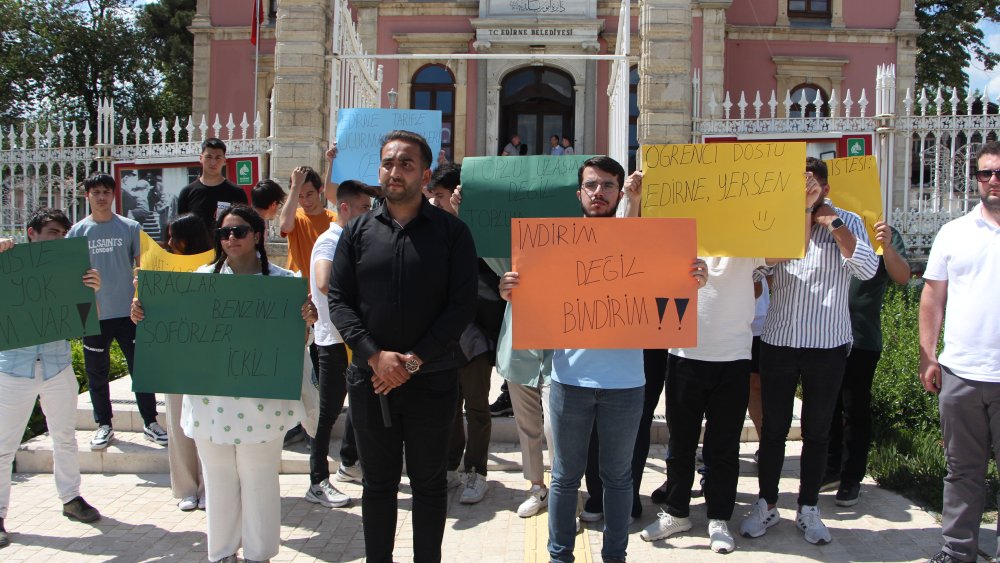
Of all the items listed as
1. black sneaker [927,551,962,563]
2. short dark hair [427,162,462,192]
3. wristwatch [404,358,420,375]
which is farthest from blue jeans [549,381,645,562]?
short dark hair [427,162,462,192]

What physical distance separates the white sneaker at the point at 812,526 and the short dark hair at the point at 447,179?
2.87m

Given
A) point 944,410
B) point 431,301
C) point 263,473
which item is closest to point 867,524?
point 944,410

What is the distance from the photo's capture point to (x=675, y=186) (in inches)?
163

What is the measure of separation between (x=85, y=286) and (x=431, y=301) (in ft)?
7.48

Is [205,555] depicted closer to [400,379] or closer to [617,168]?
[400,379]

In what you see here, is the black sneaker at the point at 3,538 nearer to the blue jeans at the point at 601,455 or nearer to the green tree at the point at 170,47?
the blue jeans at the point at 601,455

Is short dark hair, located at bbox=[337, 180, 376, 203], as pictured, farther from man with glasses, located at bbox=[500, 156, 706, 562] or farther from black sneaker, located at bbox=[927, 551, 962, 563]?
black sneaker, located at bbox=[927, 551, 962, 563]

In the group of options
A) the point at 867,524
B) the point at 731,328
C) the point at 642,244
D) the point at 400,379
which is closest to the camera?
the point at 400,379

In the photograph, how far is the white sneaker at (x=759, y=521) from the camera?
4.35 m

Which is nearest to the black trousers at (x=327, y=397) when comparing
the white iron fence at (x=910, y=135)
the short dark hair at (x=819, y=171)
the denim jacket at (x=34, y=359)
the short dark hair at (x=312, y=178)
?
the short dark hair at (x=312, y=178)

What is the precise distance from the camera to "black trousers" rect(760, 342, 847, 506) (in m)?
4.23

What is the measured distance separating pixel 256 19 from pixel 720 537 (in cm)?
1842

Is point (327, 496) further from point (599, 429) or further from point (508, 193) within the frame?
point (508, 193)

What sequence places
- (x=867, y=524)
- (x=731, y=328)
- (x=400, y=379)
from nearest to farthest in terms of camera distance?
1. (x=400, y=379)
2. (x=731, y=328)
3. (x=867, y=524)
